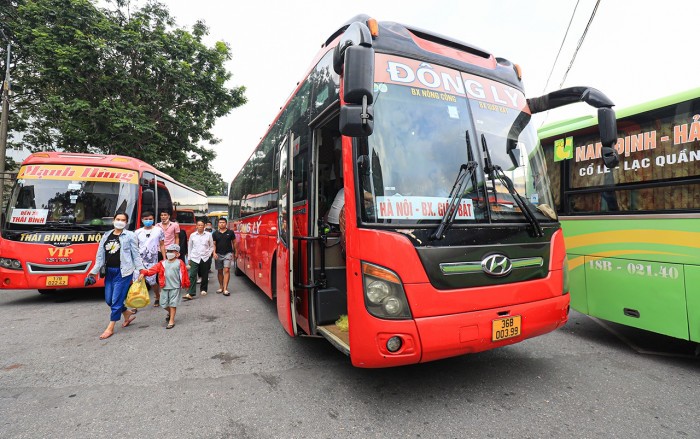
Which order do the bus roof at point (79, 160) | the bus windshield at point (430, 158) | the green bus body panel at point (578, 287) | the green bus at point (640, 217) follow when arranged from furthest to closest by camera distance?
the bus roof at point (79, 160)
the green bus body panel at point (578, 287)
the green bus at point (640, 217)
the bus windshield at point (430, 158)

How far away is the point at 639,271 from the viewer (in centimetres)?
388

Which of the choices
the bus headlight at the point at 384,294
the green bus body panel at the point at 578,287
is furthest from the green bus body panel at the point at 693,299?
the bus headlight at the point at 384,294

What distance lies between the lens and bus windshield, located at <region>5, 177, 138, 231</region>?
22.7 ft

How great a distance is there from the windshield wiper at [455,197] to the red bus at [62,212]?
7.32 m

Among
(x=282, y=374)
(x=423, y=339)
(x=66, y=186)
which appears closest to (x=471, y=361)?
(x=423, y=339)

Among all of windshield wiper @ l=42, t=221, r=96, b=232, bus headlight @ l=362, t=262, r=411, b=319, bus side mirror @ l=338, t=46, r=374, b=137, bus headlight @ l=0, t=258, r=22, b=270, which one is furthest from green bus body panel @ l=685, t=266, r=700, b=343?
bus headlight @ l=0, t=258, r=22, b=270

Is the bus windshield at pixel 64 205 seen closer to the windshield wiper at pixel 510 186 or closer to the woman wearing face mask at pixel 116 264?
the woman wearing face mask at pixel 116 264

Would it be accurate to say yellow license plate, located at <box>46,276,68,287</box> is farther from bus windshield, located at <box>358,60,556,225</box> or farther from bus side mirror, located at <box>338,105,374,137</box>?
bus side mirror, located at <box>338,105,374,137</box>

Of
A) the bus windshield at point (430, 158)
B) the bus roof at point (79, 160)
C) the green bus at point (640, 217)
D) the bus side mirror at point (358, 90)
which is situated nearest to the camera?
the bus side mirror at point (358, 90)

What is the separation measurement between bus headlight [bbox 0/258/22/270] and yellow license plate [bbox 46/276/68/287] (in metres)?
0.59

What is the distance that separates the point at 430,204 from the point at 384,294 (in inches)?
31.5

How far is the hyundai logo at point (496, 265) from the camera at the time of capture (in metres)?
2.74

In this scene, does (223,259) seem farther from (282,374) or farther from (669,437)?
(669,437)

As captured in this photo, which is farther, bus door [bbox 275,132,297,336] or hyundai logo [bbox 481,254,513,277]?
bus door [bbox 275,132,297,336]
